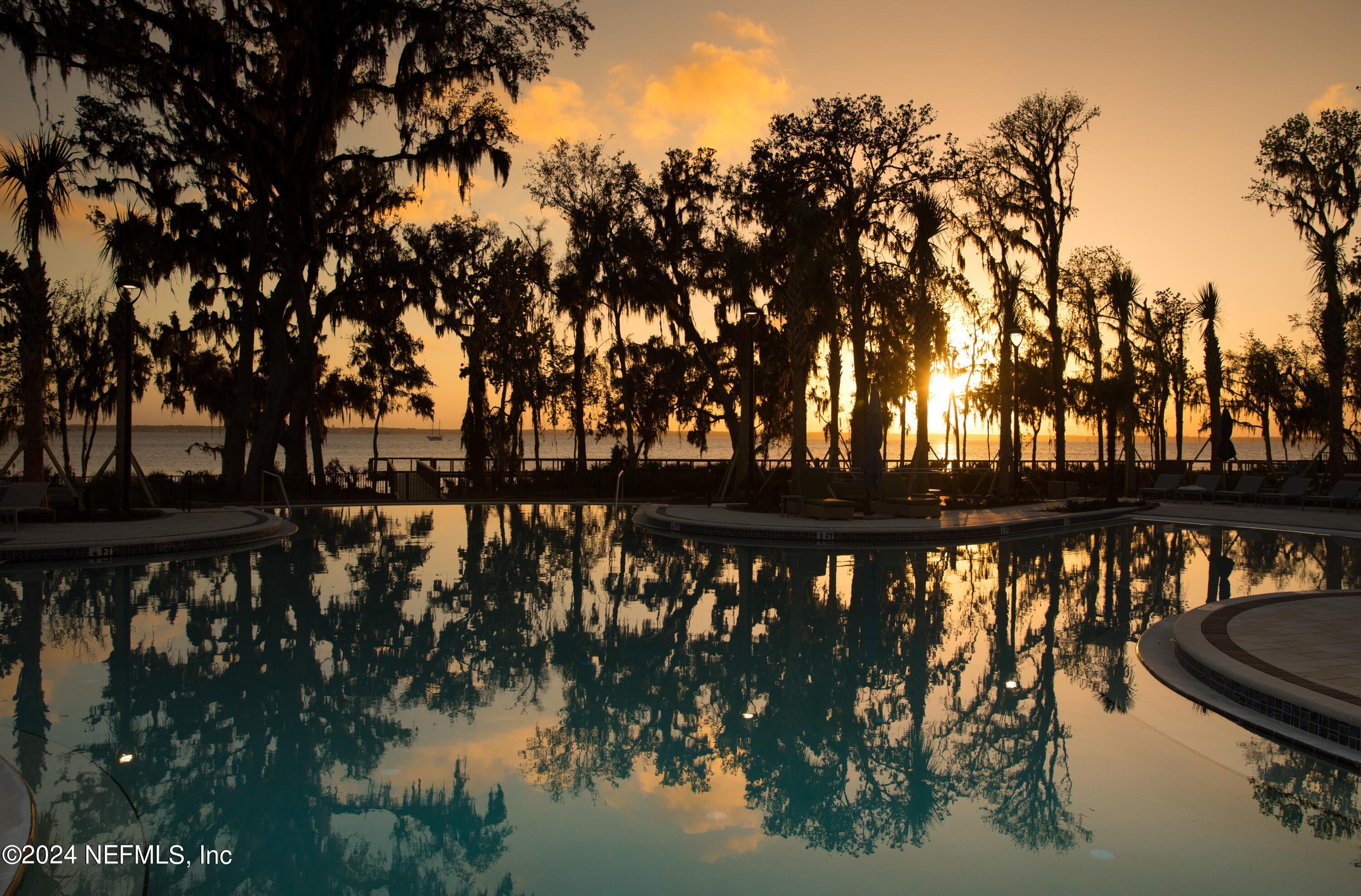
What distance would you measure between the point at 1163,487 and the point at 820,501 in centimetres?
1260

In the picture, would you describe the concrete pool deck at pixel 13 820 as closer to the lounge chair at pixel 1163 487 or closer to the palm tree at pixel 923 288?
the palm tree at pixel 923 288

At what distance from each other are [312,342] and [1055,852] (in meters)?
22.2

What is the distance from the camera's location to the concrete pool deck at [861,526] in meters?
13.5

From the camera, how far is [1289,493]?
19.4m

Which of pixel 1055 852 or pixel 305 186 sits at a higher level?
pixel 305 186

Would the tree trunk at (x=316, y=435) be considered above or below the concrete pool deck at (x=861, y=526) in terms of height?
above

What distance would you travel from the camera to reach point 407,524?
643 inches

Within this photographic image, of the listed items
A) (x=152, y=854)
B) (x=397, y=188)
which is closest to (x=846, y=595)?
(x=152, y=854)

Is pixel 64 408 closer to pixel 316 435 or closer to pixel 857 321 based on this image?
pixel 316 435

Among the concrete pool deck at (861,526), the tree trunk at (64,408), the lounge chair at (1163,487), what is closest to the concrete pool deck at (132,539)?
the concrete pool deck at (861,526)

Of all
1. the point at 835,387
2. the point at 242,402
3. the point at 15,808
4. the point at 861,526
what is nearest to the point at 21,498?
the point at 242,402

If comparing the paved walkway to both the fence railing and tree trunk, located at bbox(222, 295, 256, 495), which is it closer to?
the fence railing

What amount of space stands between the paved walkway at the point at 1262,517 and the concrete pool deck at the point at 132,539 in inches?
715

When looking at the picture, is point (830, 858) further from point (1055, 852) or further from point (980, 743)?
point (980, 743)
